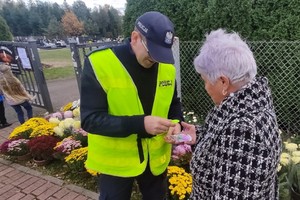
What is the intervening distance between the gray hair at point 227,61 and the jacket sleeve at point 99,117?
0.52 m

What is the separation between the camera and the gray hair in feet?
3.68

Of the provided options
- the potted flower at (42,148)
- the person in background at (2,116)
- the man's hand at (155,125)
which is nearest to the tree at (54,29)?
the person in background at (2,116)

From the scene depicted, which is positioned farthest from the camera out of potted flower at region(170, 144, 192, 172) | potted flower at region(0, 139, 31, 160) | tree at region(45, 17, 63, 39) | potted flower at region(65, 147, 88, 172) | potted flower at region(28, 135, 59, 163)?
tree at region(45, 17, 63, 39)

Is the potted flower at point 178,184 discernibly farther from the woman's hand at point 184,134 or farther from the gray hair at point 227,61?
the gray hair at point 227,61

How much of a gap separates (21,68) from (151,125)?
18.8ft

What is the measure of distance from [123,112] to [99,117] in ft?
0.50

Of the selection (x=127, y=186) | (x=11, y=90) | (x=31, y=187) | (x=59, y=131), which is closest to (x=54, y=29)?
(x=11, y=90)

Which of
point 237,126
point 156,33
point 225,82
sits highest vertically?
point 156,33

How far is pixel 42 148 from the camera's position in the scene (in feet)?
12.3

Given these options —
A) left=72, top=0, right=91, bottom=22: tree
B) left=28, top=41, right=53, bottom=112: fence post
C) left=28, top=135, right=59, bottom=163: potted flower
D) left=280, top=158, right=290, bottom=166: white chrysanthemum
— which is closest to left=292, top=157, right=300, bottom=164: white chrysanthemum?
left=280, top=158, right=290, bottom=166: white chrysanthemum

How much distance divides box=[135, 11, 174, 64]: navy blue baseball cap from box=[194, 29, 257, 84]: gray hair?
0.35 m

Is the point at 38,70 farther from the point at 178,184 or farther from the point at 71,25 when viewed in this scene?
the point at 71,25

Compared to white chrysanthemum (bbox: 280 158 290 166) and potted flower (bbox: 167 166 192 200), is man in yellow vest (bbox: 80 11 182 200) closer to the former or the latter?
potted flower (bbox: 167 166 192 200)

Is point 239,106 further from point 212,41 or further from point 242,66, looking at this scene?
point 212,41
